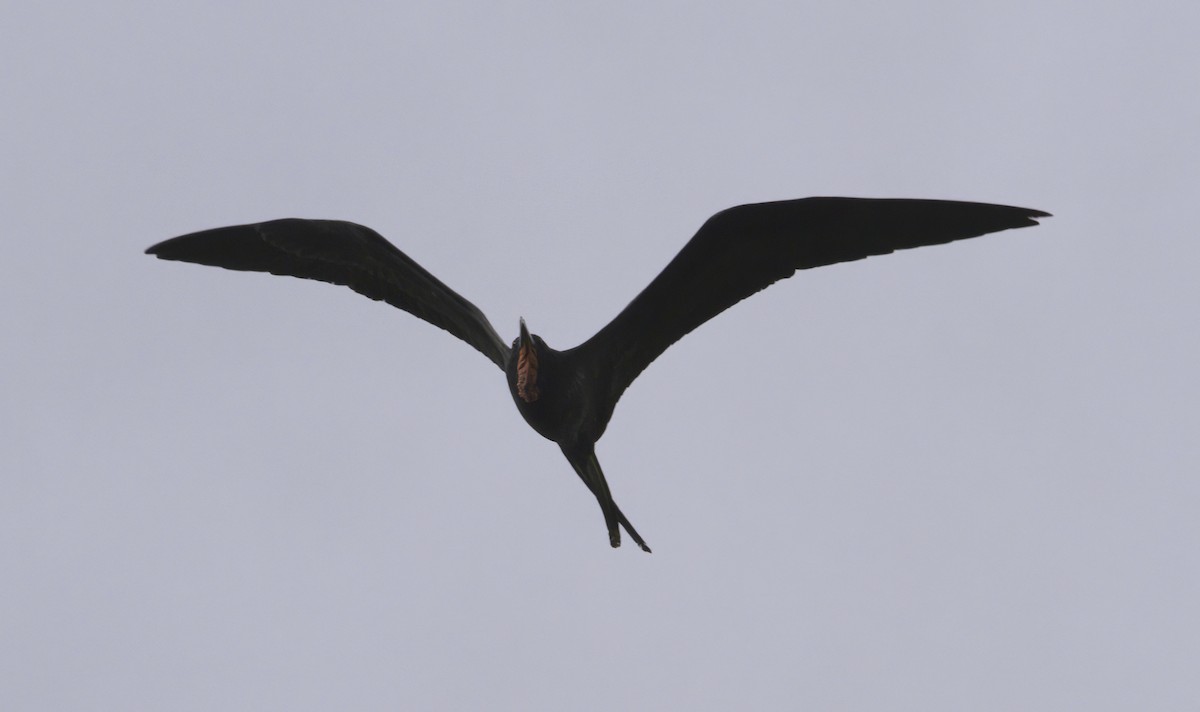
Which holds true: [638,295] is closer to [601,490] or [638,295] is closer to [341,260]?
[601,490]

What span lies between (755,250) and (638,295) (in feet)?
2.41

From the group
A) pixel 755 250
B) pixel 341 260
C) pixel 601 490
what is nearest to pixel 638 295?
pixel 755 250

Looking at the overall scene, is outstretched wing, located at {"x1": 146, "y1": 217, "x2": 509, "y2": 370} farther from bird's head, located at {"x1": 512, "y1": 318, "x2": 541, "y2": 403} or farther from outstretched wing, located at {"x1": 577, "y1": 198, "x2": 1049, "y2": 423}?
outstretched wing, located at {"x1": 577, "y1": 198, "x2": 1049, "y2": 423}

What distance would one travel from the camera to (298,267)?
9.34 meters

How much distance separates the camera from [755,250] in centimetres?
845

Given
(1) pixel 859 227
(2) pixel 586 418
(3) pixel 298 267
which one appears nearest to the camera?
(1) pixel 859 227

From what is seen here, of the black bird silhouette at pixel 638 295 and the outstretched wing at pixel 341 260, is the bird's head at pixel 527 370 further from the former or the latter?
the outstretched wing at pixel 341 260

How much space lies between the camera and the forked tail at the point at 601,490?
8.81 meters

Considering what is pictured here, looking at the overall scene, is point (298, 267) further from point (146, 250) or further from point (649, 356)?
point (649, 356)

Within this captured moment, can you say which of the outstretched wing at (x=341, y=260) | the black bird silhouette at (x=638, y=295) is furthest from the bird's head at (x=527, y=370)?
the outstretched wing at (x=341, y=260)

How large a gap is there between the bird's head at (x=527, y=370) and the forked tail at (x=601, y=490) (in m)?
0.49

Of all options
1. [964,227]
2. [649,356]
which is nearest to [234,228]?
[649,356]

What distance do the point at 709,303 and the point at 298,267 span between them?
2672 mm

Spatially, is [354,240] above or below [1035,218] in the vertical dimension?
above
